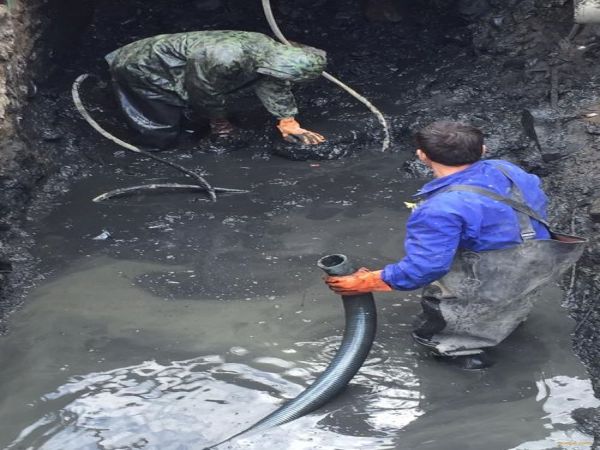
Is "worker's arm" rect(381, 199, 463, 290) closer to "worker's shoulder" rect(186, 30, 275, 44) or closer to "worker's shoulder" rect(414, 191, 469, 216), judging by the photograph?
"worker's shoulder" rect(414, 191, 469, 216)

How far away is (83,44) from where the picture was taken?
7.06 m

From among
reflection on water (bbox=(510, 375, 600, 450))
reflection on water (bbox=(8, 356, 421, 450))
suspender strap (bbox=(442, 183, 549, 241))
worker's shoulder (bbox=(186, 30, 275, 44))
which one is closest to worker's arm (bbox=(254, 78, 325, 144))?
worker's shoulder (bbox=(186, 30, 275, 44))

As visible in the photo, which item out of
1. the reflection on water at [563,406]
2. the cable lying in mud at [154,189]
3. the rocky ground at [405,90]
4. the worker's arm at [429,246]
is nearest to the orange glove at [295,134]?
the rocky ground at [405,90]

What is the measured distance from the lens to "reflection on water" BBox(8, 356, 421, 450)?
10.4 feet

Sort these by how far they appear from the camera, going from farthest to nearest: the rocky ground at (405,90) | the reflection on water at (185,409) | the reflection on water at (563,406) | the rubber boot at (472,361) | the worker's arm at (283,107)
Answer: the worker's arm at (283,107) → the rocky ground at (405,90) → the rubber boot at (472,361) → the reflection on water at (185,409) → the reflection on water at (563,406)

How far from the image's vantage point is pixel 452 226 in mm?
3191

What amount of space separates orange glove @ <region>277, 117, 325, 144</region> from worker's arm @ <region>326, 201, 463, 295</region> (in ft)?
10.1

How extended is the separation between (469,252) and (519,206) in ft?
0.98

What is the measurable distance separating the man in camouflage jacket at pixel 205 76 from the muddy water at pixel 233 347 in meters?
1.11

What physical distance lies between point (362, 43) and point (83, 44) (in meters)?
2.68

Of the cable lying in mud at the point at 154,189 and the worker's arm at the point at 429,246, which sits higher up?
the worker's arm at the point at 429,246

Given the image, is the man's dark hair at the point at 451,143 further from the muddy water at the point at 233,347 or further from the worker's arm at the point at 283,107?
the worker's arm at the point at 283,107

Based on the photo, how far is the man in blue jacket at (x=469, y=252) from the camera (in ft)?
10.6

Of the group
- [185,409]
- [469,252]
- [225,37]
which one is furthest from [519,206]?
[225,37]
